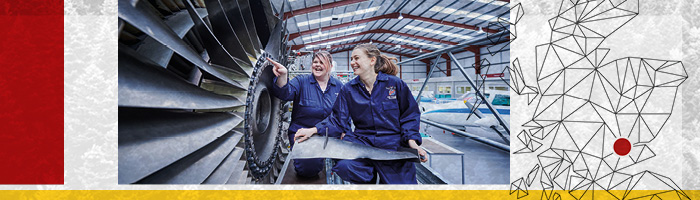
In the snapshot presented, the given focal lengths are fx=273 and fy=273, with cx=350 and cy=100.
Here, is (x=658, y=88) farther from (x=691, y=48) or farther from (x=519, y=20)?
(x=519, y=20)

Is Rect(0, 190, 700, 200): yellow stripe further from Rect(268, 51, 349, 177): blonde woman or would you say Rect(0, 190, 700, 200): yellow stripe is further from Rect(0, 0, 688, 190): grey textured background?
Rect(268, 51, 349, 177): blonde woman

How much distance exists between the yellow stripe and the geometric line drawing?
0.02 meters

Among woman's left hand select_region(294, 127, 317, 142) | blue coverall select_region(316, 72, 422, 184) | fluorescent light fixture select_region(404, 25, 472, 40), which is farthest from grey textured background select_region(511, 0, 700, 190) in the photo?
fluorescent light fixture select_region(404, 25, 472, 40)

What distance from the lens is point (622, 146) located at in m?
0.97

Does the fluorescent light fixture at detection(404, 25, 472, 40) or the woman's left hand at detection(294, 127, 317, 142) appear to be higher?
the fluorescent light fixture at detection(404, 25, 472, 40)

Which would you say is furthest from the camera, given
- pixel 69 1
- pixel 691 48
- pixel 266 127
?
pixel 266 127

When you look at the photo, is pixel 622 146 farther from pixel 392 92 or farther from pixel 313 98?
pixel 313 98

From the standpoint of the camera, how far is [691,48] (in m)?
0.95

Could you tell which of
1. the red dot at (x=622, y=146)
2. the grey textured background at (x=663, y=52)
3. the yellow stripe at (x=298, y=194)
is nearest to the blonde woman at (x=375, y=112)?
the yellow stripe at (x=298, y=194)

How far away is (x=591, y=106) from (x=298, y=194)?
1.07m

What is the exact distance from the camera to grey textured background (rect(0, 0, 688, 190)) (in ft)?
2.17

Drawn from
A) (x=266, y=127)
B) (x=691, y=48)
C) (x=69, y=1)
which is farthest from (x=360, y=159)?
(x=691, y=48)
